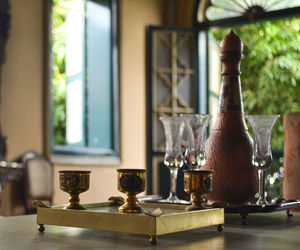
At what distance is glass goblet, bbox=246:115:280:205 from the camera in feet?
4.40

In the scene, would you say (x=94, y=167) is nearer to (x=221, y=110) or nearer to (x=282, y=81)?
(x=282, y=81)

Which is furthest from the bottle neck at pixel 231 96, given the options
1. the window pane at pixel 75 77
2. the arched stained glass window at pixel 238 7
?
the arched stained glass window at pixel 238 7

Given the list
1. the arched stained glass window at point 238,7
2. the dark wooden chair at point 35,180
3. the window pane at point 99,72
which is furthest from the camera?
the arched stained glass window at point 238,7

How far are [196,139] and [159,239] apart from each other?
1.26 feet

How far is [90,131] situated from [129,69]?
0.91m

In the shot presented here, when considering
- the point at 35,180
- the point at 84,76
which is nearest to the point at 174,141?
the point at 35,180

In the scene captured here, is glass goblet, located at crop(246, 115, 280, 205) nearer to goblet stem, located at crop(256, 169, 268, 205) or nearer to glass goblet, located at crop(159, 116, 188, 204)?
goblet stem, located at crop(256, 169, 268, 205)

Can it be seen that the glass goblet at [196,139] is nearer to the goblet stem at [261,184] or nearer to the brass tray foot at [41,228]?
the goblet stem at [261,184]

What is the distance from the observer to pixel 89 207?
54.1 inches

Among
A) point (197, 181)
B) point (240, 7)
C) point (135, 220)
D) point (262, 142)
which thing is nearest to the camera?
point (135, 220)

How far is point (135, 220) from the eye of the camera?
993mm

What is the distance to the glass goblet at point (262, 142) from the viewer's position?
4.40 feet

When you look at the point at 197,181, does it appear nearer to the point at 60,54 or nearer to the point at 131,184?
the point at 131,184

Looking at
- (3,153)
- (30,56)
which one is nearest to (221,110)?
(3,153)
